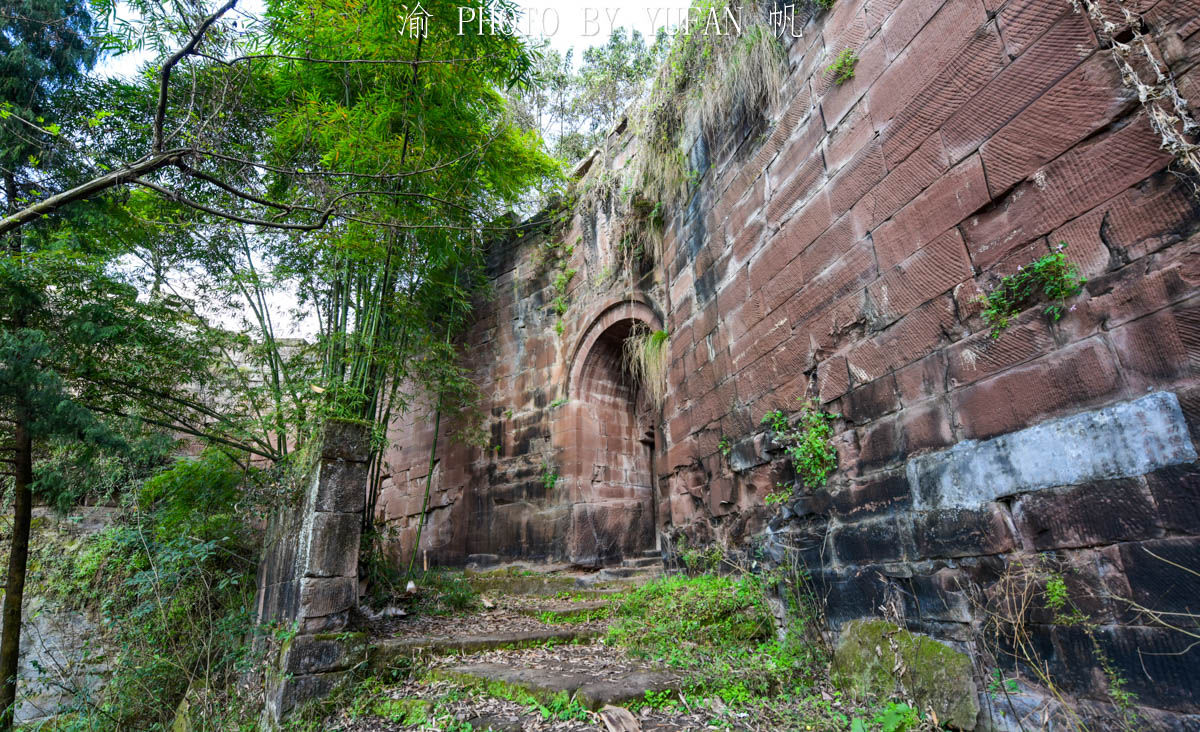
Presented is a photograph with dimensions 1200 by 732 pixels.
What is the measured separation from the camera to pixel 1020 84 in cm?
219

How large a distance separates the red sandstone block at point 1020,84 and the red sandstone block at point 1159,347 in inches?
37.9

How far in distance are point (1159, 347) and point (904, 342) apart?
0.98 m

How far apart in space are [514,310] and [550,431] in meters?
2.11

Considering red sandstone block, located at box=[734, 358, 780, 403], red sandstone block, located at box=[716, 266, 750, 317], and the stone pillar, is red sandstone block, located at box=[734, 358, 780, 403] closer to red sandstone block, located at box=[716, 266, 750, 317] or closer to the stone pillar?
red sandstone block, located at box=[716, 266, 750, 317]

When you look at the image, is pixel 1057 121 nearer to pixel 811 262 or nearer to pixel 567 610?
pixel 811 262

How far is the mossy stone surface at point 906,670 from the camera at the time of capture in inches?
86.5

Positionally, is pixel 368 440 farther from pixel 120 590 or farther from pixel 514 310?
pixel 514 310

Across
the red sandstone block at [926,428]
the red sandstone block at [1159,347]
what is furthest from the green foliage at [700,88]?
the red sandstone block at [1159,347]

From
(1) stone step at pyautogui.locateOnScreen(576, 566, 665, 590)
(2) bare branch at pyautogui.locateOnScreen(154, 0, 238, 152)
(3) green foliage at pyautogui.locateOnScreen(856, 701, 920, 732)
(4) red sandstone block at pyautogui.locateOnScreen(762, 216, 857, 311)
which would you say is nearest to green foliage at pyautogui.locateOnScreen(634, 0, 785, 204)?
(4) red sandstone block at pyautogui.locateOnScreen(762, 216, 857, 311)

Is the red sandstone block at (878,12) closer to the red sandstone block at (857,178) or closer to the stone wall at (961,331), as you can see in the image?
the stone wall at (961,331)

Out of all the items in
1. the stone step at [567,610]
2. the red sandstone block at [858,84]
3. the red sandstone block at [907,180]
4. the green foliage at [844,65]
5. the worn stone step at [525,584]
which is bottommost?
the stone step at [567,610]

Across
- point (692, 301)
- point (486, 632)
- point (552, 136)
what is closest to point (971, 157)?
point (692, 301)

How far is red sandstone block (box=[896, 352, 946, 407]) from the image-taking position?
8.07 feet

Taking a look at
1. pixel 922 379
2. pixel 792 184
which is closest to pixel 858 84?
pixel 792 184
